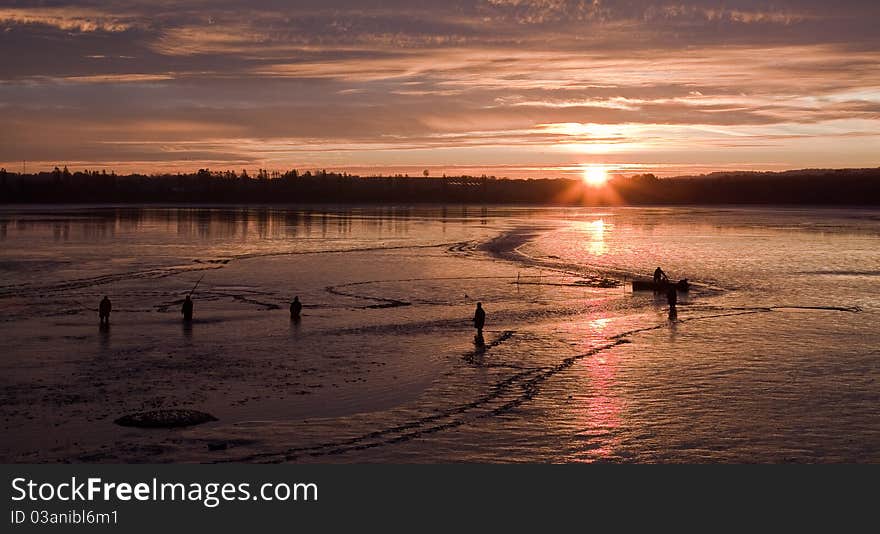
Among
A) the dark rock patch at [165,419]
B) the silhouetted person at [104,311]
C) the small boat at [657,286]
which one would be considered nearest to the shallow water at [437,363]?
the dark rock patch at [165,419]

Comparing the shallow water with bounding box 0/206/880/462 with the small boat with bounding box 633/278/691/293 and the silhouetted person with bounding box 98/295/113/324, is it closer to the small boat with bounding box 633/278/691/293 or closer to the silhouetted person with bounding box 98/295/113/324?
the silhouetted person with bounding box 98/295/113/324

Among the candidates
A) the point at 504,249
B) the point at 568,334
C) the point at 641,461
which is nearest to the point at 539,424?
the point at 641,461

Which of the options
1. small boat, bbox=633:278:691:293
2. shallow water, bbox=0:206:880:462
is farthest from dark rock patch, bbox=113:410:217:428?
small boat, bbox=633:278:691:293

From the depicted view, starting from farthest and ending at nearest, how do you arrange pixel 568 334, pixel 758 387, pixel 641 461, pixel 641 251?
pixel 641 251 → pixel 568 334 → pixel 758 387 → pixel 641 461

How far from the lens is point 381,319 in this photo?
31.7 metres

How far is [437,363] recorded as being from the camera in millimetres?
24172

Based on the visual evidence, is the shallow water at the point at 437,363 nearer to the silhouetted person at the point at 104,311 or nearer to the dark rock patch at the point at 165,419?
the dark rock patch at the point at 165,419

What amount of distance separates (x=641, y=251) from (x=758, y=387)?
147ft

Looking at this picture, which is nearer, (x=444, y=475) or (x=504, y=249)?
(x=444, y=475)

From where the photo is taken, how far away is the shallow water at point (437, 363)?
54.9 feet

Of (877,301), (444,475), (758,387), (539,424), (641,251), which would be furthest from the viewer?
(641,251)

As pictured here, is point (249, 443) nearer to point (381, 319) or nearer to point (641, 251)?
point (381, 319)

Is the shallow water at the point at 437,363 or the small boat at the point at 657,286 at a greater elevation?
the small boat at the point at 657,286

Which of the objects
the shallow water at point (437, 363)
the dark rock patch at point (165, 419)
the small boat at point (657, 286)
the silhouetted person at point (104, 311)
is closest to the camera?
the shallow water at point (437, 363)
